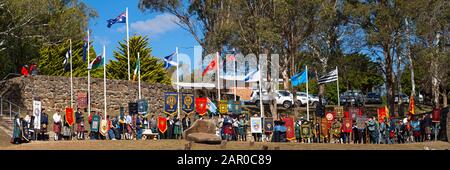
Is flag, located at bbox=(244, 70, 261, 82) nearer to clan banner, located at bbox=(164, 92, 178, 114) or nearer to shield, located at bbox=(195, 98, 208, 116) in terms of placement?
shield, located at bbox=(195, 98, 208, 116)

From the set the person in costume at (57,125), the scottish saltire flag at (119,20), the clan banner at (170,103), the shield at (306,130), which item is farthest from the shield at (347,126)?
the scottish saltire flag at (119,20)

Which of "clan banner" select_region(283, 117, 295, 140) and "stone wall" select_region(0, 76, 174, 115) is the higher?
"stone wall" select_region(0, 76, 174, 115)

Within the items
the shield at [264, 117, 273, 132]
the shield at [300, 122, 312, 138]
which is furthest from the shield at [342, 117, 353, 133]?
the shield at [264, 117, 273, 132]

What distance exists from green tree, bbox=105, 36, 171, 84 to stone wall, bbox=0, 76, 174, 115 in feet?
21.4

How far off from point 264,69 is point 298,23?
13.8 ft

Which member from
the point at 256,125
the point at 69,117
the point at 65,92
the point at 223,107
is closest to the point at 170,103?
the point at 223,107

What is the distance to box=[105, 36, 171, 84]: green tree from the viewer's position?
47.2m

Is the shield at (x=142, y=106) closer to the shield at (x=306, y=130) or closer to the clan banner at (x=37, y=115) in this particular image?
the clan banner at (x=37, y=115)

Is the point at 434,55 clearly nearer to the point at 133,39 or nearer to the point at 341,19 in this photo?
the point at 341,19

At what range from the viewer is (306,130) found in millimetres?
25875

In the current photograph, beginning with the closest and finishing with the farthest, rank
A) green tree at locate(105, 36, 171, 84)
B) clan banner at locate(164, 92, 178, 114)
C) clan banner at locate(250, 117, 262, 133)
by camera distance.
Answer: clan banner at locate(250, 117, 262, 133) < clan banner at locate(164, 92, 178, 114) < green tree at locate(105, 36, 171, 84)

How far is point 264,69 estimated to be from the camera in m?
42.0

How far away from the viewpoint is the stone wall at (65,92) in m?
35.3
